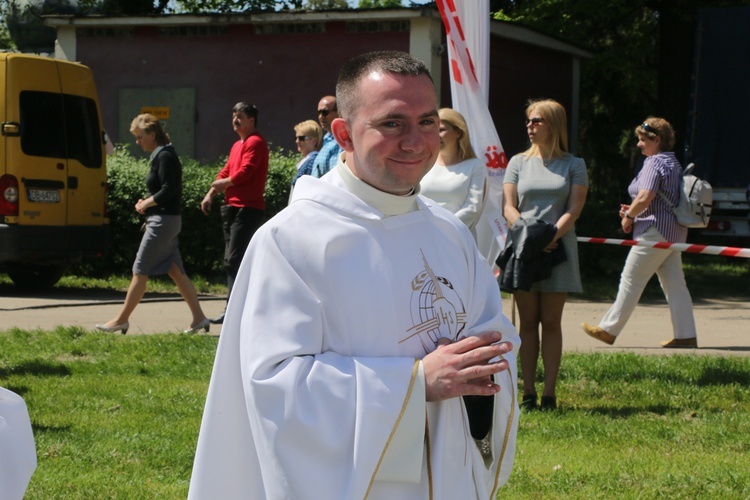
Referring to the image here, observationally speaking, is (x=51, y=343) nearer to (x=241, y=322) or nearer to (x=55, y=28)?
(x=241, y=322)

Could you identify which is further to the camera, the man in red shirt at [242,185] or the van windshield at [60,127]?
the van windshield at [60,127]

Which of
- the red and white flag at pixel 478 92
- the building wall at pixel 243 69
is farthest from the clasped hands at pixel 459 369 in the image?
the building wall at pixel 243 69

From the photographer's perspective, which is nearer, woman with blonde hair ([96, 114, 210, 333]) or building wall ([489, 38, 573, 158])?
woman with blonde hair ([96, 114, 210, 333])

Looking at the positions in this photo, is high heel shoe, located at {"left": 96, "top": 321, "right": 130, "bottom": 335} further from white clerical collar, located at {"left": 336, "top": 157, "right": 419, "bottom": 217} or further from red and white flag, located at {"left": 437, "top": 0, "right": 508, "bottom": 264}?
white clerical collar, located at {"left": 336, "top": 157, "right": 419, "bottom": 217}

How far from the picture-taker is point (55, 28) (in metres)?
21.1

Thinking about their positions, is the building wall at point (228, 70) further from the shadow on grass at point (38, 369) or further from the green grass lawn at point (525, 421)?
the shadow on grass at point (38, 369)

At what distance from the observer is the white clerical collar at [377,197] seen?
2.82 m

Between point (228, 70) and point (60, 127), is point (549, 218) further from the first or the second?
point (228, 70)

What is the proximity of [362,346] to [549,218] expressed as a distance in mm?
4662

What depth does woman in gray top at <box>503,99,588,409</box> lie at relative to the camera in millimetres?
7168

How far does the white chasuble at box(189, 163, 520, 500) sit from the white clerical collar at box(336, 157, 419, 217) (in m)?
0.02

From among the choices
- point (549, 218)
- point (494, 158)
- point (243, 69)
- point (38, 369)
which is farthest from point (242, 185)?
point (243, 69)

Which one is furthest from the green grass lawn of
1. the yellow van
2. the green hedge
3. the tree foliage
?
the tree foliage

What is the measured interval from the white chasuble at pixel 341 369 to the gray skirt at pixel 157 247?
7392 mm
